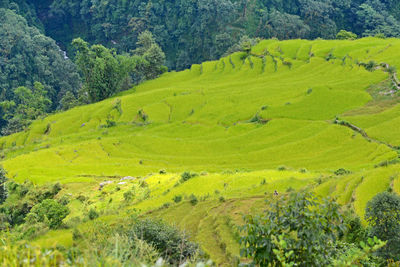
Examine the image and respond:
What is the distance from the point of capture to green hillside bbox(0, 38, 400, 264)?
16.1 metres

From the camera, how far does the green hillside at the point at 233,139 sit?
16.1m

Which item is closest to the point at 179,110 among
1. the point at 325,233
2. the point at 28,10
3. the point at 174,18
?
the point at 325,233

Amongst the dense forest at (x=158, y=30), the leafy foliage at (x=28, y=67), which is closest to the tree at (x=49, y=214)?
the dense forest at (x=158, y=30)

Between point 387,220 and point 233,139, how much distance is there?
24571 millimetres

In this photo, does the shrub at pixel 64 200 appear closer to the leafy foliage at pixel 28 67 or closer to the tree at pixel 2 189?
the tree at pixel 2 189

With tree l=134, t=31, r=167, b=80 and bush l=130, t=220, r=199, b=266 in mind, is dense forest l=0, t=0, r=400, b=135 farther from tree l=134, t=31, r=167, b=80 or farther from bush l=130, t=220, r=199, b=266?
bush l=130, t=220, r=199, b=266

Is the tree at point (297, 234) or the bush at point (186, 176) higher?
the tree at point (297, 234)

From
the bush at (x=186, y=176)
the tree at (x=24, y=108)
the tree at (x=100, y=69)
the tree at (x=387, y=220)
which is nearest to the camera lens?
the tree at (x=387, y=220)

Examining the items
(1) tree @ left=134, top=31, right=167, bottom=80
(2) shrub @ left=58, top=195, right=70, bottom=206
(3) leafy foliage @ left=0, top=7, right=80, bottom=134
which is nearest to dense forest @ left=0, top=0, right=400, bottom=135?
(3) leafy foliage @ left=0, top=7, right=80, bottom=134

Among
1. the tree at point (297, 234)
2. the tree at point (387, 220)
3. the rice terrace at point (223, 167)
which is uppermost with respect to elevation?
the tree at point (297, 234)

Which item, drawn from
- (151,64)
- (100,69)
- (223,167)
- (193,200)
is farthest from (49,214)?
(151,64)

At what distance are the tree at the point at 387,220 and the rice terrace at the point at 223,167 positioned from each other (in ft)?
0.13

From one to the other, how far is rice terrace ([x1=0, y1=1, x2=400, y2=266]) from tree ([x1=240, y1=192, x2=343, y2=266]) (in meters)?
0.03

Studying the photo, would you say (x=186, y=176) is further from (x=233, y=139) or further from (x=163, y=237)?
(x=233, y=139)
